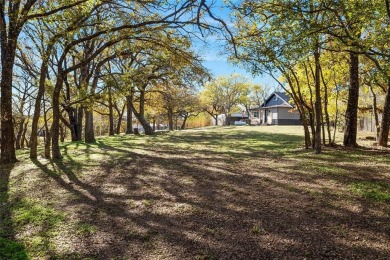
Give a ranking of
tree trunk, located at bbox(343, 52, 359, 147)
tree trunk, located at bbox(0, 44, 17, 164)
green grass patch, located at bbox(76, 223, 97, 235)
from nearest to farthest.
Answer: green grass patch, located at bbox(76, 223, 97, 235), tree trunk, located at bbox(0, 44, 17, 164), tree trunk, located at bbox(343, 52, 359, 147)

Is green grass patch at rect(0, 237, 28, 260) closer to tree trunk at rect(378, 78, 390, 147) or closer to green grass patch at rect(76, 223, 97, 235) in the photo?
green grass patch at rect(76, 223, 97, 235)

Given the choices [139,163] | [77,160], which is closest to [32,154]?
[77,160]

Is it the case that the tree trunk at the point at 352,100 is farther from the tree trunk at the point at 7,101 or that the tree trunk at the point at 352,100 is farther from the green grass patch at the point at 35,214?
the tree trunk at the point at 7,101

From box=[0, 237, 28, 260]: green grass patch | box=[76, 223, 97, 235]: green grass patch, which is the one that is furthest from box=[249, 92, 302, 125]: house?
box=[0, 237, 28, 260]: green grass patch

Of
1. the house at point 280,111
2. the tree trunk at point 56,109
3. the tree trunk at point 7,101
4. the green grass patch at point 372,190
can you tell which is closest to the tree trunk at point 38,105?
the tree trunk at point 56,109

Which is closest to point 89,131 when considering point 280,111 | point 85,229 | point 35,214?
point 35,214

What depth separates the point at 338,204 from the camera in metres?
5.88

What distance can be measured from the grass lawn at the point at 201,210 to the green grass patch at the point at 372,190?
0.07 feet

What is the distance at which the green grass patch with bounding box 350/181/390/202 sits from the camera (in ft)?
20.2

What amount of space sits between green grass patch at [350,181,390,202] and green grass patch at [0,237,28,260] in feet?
20.4

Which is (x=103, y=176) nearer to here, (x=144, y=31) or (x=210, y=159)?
(x=210, y=159)

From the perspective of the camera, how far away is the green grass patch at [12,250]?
14.0 ft

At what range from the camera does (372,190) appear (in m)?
6.61

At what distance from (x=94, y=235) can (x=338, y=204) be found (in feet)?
14.7
